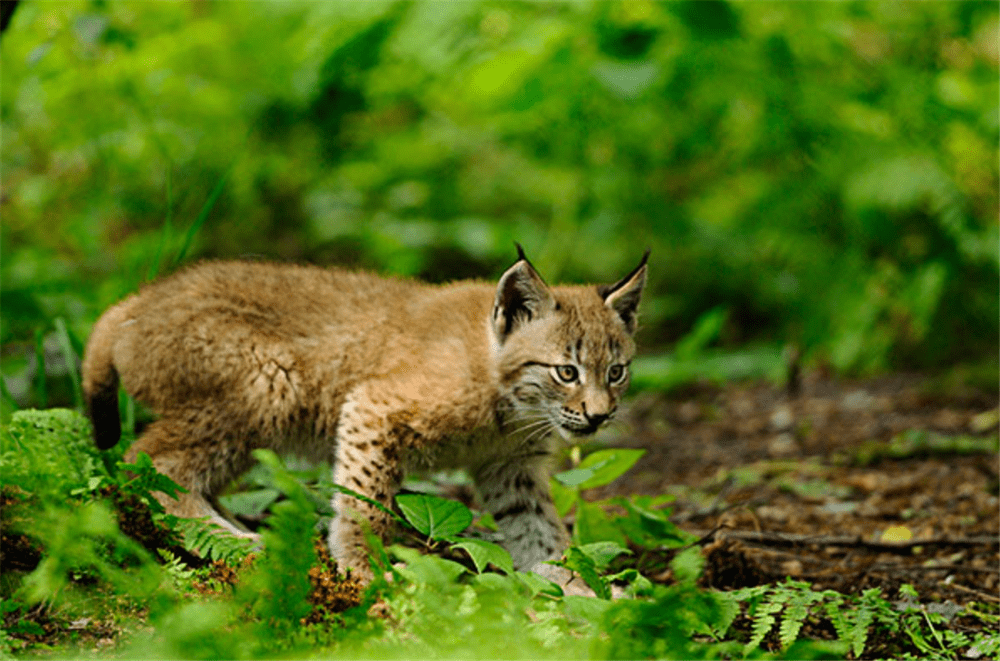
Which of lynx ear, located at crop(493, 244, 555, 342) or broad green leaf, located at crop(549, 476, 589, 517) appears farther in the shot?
broad green leaf, located at crop(549, 476, 589, 517)

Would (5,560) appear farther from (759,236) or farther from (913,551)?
(759,236)

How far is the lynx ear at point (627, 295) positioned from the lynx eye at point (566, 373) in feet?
1.17

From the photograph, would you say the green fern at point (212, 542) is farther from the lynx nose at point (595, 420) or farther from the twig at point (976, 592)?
the twig at point (976, 592)

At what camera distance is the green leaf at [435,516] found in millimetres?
3186

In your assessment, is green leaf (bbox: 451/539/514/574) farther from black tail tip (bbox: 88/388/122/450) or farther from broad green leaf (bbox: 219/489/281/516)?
black tail tip (bbox: 88/388/122/450)

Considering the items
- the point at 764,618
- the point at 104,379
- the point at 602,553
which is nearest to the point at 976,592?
the point at 764,618

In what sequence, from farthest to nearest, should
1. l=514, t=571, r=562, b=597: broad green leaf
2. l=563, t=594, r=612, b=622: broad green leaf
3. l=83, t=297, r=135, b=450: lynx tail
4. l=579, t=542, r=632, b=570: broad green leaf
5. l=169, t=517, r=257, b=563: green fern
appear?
1. l=83, t=297, r=135, b=450: lynx tail
2. l=579, t=542, r=632, b=570: broad green leaf
3. l=169, t=517, r=257, b=563: green fern
4. l=514, t=571, r=562, b=597: broad green leaf
5. l=563, t=594, r=612, b=622: broad green leaf

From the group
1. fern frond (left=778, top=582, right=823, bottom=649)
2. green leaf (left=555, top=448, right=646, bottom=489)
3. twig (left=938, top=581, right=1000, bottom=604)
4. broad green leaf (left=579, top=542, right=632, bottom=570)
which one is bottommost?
twig (left=938, top=581, right=1000, bottom=604)

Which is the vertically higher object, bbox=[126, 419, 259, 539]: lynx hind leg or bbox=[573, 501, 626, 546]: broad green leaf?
bbox=[126, 419, 259, 539]: lynx hind leg

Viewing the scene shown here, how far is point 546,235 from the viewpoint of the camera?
959cm

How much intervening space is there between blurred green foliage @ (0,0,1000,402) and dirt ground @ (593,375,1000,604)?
3.11 ft

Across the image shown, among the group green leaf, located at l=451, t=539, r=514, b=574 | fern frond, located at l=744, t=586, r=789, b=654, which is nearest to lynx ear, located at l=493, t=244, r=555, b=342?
green leaf, located at l=451, t=539, r=514, b=574

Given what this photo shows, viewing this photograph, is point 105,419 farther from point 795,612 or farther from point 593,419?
point 795,612

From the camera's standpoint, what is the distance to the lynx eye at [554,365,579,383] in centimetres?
415
